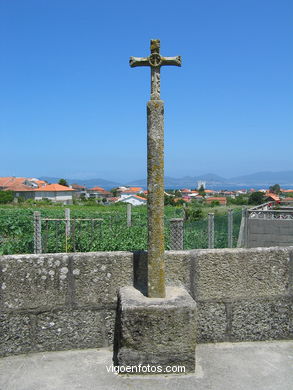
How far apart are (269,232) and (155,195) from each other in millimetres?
8272

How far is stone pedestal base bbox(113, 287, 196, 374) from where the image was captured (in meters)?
3.04

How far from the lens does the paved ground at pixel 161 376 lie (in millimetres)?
2893

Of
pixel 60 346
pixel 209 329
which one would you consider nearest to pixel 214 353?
pixel 209 329

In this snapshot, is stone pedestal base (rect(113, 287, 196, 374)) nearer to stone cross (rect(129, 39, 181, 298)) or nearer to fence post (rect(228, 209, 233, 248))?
stone cross (rect(129, 39, 181, 298))

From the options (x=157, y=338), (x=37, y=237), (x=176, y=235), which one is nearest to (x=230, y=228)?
(x=176, y=235)

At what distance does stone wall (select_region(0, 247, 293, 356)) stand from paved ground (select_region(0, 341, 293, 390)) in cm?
15

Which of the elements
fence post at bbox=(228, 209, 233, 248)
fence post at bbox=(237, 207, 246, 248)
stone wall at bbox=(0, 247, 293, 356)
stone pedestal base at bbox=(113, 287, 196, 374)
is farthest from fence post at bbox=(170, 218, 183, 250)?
fence post at bbox=(237, 207, 246, 248)

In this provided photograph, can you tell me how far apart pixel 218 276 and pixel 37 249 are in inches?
231

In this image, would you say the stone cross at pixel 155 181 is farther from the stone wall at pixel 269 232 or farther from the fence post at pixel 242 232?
the fence post at pixel 242 232

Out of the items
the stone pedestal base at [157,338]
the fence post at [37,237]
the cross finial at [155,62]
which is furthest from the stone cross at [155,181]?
the fence post at [37,237]

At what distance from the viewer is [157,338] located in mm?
3057

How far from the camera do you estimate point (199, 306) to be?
363 cm

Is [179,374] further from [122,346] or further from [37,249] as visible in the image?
[37,249]

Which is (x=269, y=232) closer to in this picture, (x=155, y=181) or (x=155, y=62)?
(x=155, y=181)
